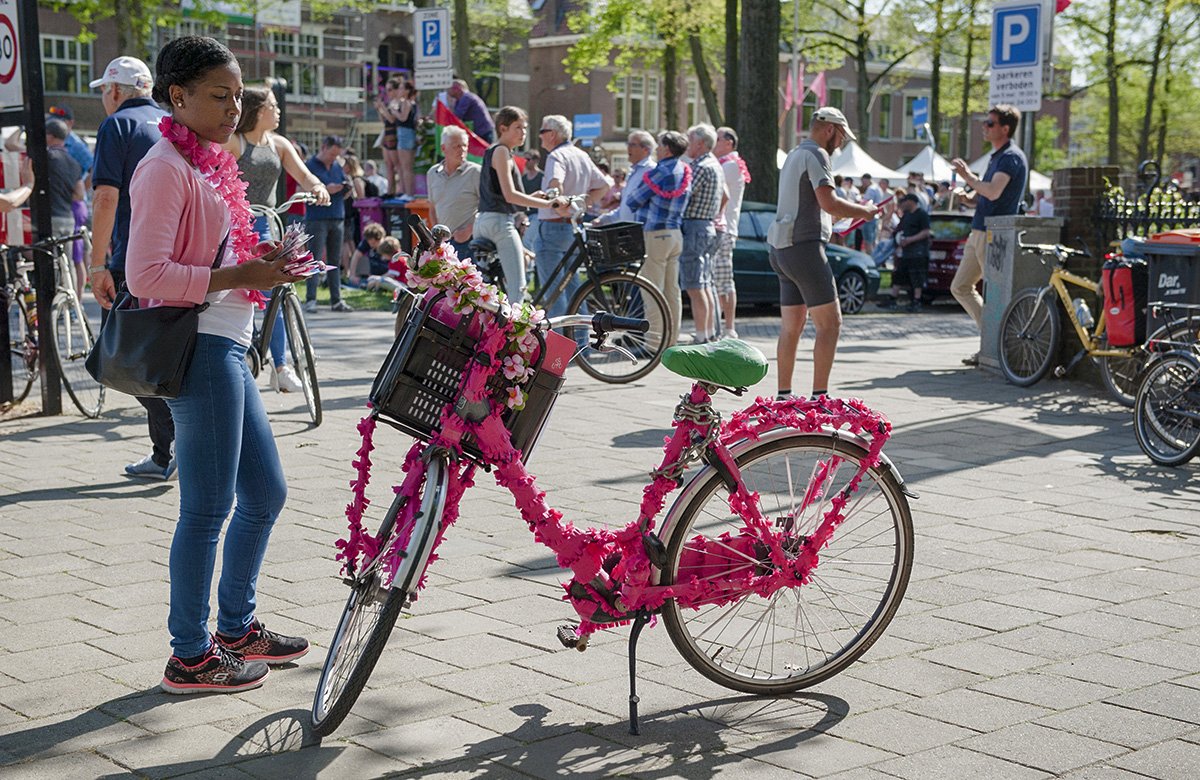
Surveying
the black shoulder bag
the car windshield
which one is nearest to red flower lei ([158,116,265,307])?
the black shoulder bag

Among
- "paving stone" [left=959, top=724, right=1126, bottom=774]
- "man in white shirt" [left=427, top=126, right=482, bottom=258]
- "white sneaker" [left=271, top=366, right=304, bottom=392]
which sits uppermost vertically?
"man in white shirt" [left=427, top=126, right=482, bottom=258]

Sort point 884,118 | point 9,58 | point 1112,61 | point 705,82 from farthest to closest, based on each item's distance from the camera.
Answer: point 884,118 → point 1112,61 → point 705,82 → point 9,58

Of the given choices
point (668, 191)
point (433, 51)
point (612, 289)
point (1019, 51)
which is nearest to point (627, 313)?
point (612, 289)

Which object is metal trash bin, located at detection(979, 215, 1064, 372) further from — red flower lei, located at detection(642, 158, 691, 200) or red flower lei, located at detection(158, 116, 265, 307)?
red flower lei, located at detection(158, 116, 265, 307)

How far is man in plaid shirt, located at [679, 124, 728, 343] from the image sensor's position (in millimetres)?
12461

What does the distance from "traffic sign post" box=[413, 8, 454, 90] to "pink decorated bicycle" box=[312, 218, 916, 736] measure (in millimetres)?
14075

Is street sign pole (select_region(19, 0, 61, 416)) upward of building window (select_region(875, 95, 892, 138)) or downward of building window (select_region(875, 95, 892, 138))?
downward

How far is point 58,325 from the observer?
891 cm

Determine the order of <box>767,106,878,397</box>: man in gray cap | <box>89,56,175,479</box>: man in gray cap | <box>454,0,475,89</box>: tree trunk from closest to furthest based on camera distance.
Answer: <box>89,56,175,479</box>: man in gray cap, <box>767,106,878,397</box>: man in gray cap, <box>454,0,475,89</box>: tree trunk

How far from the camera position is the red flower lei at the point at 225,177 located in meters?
3.97

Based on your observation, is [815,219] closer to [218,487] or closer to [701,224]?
[701,224]

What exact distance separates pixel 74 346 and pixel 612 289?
3827 millimetres

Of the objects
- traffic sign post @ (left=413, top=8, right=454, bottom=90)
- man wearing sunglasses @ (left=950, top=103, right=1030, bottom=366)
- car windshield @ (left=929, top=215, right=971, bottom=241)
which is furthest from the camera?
car windshield @ (left=929, top=215, right=971, bottom=241)

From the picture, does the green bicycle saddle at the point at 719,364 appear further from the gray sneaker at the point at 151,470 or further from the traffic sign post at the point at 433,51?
the traffic sign post at the point at 433,51
